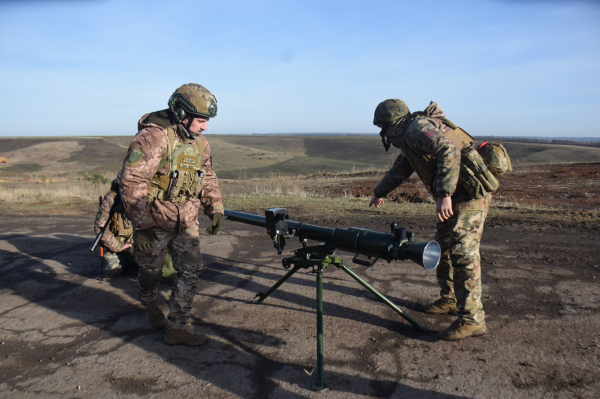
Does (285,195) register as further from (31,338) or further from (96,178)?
(96,178)

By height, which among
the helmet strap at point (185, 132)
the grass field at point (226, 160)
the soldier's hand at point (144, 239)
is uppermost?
the helmet strap at point (185, 132)

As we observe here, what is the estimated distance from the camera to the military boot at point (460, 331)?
3.54 meters

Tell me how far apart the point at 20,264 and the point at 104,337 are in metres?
3.24

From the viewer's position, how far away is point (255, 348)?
3.54 m

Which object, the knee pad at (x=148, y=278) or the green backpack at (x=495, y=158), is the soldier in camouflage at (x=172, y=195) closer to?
the knee pad at (x=148, y=278)

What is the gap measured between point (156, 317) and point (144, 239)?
0.90 meters

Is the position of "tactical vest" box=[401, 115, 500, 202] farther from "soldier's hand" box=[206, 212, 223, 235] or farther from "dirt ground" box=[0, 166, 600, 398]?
"soldier's hand" box=[206, 212, 223, 235]

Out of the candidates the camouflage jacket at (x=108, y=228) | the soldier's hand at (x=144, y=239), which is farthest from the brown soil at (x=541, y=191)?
the soldier's hand at (x=144, y=239)

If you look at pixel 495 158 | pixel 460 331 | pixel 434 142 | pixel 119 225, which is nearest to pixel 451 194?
pixel 434 142

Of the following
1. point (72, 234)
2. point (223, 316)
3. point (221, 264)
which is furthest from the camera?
point (72, 234)

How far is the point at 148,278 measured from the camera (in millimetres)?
3609

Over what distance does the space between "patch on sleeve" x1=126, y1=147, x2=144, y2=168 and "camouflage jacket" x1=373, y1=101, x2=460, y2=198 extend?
2297 millimetres

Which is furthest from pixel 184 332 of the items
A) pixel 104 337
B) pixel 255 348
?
pixel 104 337

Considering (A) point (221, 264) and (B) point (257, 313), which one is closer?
(B) point (257, 313)
